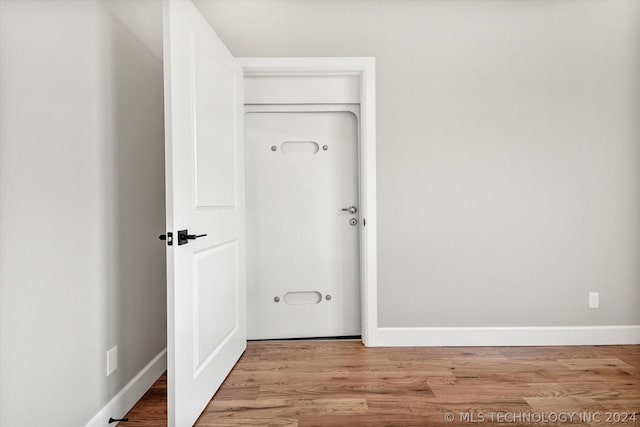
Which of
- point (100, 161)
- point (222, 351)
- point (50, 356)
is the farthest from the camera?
point (222, 351)

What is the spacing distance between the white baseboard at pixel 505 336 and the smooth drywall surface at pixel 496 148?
0.18ft

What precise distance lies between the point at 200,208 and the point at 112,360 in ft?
2.59

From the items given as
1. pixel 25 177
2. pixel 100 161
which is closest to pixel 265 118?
pixel 100 161

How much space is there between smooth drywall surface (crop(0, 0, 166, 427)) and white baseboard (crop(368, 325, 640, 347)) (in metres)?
1.63

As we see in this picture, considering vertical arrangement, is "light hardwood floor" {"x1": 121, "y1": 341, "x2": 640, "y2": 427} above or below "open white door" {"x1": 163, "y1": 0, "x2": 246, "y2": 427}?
below

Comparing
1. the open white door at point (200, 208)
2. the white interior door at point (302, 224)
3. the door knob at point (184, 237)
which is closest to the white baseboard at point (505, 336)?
the white interior door at point (302, 224)

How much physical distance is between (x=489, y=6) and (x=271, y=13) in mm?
1506

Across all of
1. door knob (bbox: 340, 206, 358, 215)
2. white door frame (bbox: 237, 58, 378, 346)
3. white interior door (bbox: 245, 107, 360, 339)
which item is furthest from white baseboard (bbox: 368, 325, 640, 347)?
door knob (bbox: 340, 206, 358, 215)

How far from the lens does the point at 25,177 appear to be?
1279 millimetres

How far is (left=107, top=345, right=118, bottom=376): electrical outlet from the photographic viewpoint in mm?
1754

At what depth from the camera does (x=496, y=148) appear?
2.76 metres

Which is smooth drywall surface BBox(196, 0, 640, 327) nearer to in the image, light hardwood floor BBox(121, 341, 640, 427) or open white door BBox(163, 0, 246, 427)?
light hardwood floor BBox(121, 341, 640, 427)

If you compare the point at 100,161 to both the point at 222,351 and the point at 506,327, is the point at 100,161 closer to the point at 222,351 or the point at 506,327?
the point at 222,351

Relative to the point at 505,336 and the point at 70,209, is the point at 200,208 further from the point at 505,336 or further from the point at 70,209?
the point at 505,336
